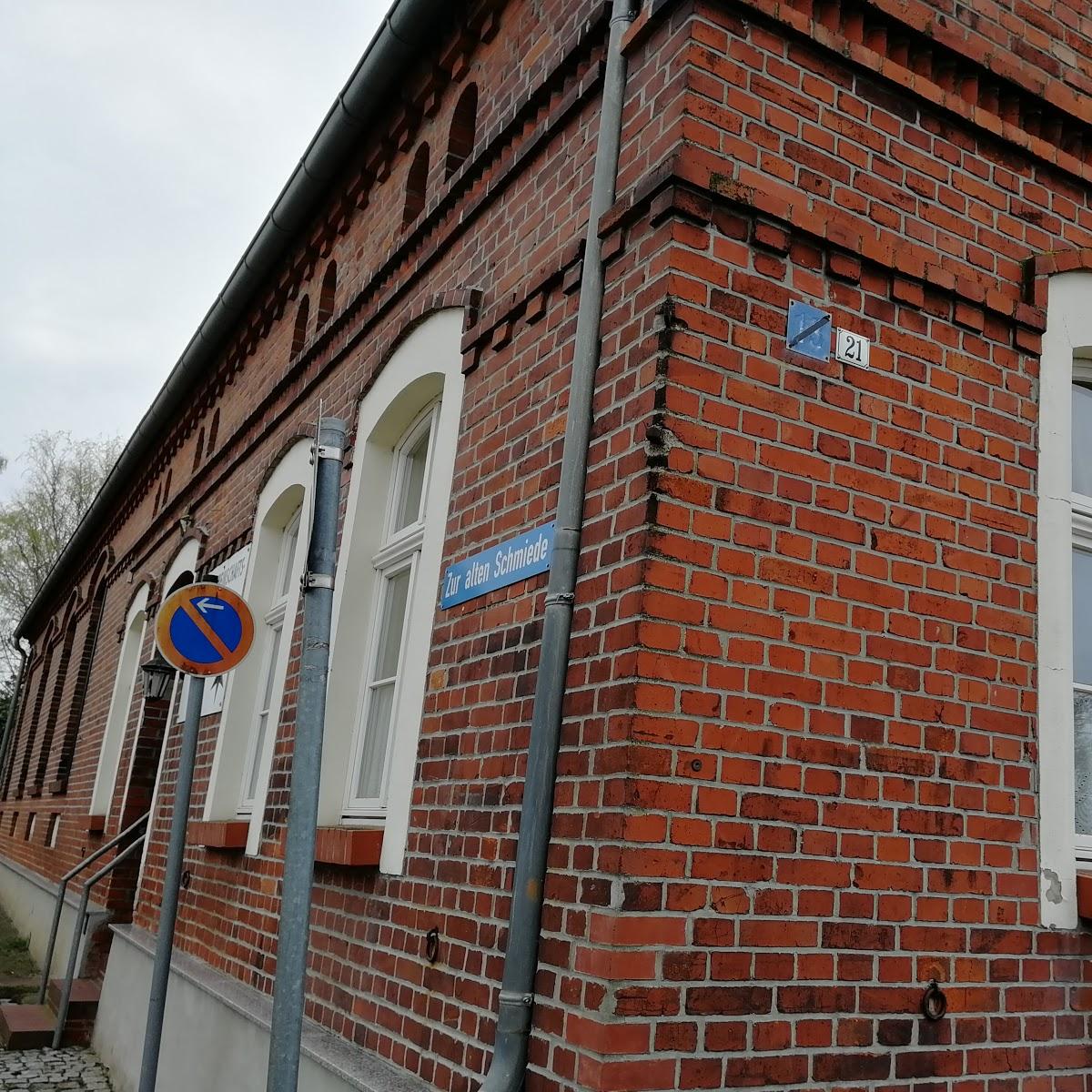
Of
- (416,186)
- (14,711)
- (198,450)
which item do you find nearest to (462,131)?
(416,186)

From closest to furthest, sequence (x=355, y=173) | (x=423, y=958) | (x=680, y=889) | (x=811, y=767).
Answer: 1. (x=680, y=889)
2. (x=811, y=767)
3. (x=423, y=958)
4. (x=355, y=173)

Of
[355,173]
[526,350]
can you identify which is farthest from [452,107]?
[526,350]

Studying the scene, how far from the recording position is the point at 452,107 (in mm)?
5609

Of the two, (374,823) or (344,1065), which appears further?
(374,823)

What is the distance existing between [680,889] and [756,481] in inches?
46.3

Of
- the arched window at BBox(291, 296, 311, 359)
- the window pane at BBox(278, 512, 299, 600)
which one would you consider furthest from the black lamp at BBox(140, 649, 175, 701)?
the arched window at BBox(291, 296, 311, 359)

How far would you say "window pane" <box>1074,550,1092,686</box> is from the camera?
13.4 ft

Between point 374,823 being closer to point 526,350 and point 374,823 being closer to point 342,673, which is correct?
point 342,673

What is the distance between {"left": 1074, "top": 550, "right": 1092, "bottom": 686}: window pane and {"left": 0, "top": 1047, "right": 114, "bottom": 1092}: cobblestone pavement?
6459mm

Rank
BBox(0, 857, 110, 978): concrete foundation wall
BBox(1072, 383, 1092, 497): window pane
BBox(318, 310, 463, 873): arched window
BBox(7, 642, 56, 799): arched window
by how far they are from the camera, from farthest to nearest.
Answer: BBox(7, 642, 56, 799): arched window → BBox(0, 857, 110, 978): concrete foundation wall → BBox(318, 310, 463, 873): arched window → BBox(1072, 383, 1092, 497): window pane

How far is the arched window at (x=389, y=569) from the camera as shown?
4.68 m

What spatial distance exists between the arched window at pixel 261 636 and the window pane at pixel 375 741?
1.56m

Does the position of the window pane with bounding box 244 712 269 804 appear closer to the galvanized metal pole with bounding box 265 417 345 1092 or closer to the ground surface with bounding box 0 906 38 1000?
the galvanized metal pole with bounding box 265 417 345 1092

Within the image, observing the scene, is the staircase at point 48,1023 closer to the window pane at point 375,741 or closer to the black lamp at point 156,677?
the black lamp at point 156,677
